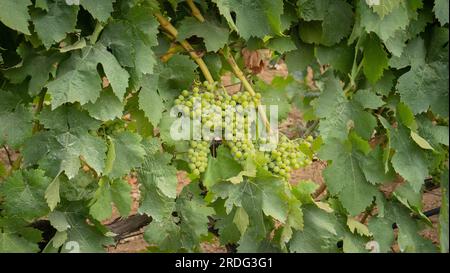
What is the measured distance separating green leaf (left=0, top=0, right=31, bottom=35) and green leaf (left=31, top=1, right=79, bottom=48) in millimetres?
78

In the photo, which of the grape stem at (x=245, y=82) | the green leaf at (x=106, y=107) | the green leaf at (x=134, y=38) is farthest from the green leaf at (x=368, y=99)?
the green leaf at (x=106, y=107)

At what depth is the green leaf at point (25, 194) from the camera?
227 cm

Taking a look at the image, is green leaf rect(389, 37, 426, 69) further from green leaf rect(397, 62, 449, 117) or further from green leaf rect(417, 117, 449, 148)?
green leaf rect(417, 117, 449, 148)

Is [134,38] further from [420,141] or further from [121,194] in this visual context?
[420,141]

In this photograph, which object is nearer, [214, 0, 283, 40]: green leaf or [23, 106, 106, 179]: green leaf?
[23, 106, 106, 179]: green leaf

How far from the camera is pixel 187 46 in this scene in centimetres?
254

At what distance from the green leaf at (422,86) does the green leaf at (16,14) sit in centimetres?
129

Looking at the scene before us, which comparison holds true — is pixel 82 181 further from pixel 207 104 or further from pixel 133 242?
pixel 133 242

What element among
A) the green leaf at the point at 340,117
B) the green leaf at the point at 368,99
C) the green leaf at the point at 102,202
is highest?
the green leaf at the point at 368,99

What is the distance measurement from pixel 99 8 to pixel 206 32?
451 mm

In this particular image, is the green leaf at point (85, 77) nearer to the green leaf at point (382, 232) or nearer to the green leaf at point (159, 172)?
the green leaf at point (159, 172)

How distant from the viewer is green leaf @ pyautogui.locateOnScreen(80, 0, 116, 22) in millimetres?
2162

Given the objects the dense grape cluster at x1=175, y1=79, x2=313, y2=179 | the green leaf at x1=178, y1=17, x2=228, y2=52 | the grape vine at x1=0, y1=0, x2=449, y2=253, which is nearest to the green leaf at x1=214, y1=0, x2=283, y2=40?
the grape vine at x1=0, y1=0, x2=449, y2=253

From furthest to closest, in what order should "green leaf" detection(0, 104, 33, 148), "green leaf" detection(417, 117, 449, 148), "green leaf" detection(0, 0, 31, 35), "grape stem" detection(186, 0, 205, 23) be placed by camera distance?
"green leaf" detection(417, 117, 449, 148), "grape stem" detection(186, 0, 205, 23), "green leaf" detection(0, 104, 33, 148), "green leaf" detection(0, 0, 31, 35)
